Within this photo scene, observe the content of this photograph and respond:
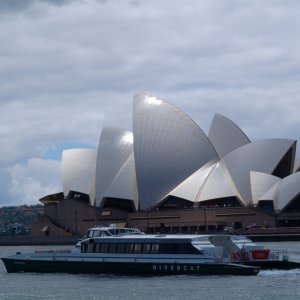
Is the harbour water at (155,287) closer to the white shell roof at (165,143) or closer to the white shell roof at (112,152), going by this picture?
the white shell roof at (165,143)

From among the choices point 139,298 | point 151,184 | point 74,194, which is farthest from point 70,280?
point 74,194

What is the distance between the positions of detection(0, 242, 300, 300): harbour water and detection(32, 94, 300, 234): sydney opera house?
39.1 meters

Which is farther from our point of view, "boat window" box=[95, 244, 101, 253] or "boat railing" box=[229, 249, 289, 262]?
"boat window" box=[95, 244, 101, 253]

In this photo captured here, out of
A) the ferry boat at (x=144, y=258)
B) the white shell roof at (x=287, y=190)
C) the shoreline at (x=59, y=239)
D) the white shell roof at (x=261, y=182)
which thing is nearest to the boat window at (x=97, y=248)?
the ferry boat at (x=144, y=258)

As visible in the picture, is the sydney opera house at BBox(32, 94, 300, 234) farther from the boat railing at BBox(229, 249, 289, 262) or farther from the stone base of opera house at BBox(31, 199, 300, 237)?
the boat railing at BBox(229, 249, 289, 262)

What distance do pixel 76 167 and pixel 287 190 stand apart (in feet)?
72.9

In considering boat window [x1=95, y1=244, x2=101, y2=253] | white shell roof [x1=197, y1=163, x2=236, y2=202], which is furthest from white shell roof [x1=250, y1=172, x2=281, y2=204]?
boat window [x1=95, y1=244, x2=101, y2=253]

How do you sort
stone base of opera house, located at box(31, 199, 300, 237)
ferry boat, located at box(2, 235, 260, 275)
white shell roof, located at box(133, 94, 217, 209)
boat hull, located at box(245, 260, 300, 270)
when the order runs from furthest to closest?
stone base of opera house, located at box(31, 199, 300, 237) < white shell roof, located at box(133, 94, 217, 209) < boat hull, located at box(245, 260, 300, 270) < ferry boat, located at box(2, 235, 260, 275)

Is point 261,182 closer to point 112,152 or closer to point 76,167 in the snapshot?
point 112,152

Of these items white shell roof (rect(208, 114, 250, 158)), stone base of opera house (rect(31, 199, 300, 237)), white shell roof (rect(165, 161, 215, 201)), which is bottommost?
stone base of opera house (rect(31, 199, 300, 237))

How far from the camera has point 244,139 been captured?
82.2 m

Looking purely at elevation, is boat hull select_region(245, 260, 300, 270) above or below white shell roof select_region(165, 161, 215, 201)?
below

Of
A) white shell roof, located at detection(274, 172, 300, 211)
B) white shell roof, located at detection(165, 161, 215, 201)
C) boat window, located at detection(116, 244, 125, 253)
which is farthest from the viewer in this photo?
white shell roof, located at detection(165, 161, 215, 201)

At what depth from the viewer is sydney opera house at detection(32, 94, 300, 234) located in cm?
7806
